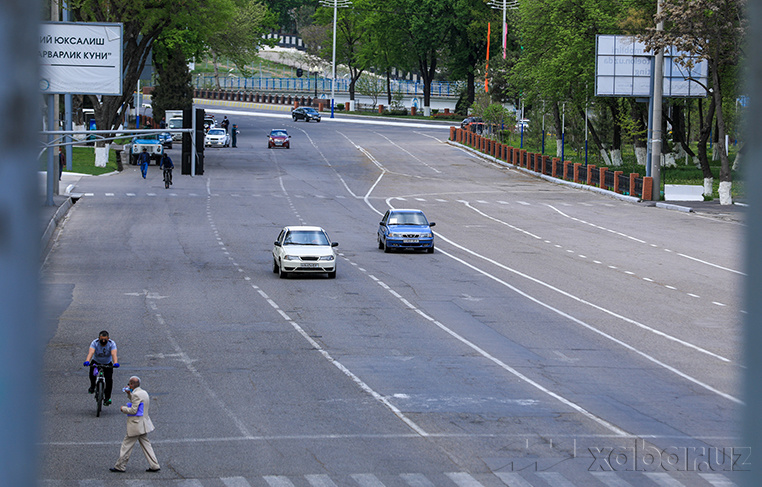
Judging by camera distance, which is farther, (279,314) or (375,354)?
(279,314)

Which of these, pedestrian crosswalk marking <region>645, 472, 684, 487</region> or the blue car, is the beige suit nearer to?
pedestrian crosswalk marking <region>645, 472, 684, 487</region>

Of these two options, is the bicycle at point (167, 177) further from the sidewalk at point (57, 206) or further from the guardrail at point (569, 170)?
the guardrail at point (569, 170)

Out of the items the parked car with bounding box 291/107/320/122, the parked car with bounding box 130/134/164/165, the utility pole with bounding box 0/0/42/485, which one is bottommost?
the parked car with bounding box 130/134/164/165

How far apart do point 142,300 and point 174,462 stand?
13.2 meters

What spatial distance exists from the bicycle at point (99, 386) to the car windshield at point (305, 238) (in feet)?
47.8

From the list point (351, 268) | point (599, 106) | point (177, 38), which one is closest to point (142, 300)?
point (351, 268)

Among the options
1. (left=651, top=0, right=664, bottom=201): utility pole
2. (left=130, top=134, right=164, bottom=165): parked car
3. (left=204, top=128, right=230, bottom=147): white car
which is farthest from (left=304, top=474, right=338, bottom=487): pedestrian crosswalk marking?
(left=204, top=128, right=230, bottom=147): white car

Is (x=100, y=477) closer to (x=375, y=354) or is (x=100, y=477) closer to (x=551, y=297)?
(x=375, y=354)

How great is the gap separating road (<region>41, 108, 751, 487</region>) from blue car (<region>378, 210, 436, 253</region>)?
46 centimetres

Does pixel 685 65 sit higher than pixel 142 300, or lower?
higher

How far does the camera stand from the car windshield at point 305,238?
98.3 ft

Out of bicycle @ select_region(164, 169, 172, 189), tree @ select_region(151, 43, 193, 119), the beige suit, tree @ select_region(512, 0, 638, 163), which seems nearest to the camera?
the beige suit

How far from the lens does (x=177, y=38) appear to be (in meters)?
71.3

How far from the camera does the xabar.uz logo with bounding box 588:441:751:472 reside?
489 inches
